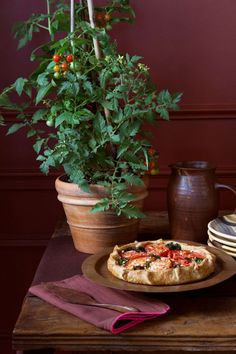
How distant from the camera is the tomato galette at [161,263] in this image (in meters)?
1.28

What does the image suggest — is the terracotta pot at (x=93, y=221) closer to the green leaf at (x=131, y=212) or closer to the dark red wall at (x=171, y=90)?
the green leaf at (x=131, y=212)

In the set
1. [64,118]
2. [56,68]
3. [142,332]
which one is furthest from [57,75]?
[142,332]

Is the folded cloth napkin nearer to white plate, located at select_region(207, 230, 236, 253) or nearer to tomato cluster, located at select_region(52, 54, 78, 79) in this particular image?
white plate, located at select_region(207, 230, 236, 253)

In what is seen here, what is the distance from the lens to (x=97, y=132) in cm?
160

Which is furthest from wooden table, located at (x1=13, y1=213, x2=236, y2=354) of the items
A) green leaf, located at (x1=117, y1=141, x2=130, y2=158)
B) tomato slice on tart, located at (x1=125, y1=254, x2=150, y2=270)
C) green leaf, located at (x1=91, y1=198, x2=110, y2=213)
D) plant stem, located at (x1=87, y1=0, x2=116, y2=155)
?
plant stem, located at (x1=87, y1=0, x2=116, y2=155)

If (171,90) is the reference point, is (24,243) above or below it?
below

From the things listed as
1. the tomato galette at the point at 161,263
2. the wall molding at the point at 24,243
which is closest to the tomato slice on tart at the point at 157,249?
the tomato galette at the point at 161,263

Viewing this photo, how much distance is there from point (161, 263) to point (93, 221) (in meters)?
0.35

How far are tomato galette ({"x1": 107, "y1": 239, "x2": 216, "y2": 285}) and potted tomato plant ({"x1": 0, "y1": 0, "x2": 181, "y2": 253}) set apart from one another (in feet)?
0.45

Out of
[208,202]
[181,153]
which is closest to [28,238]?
[181,153]

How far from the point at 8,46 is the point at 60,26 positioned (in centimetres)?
38

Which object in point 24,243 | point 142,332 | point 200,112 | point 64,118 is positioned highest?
point 64,118

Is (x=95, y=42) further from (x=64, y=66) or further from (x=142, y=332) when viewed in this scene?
(x=142, y=332)

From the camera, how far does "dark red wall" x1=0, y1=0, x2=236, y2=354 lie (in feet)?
6.73
